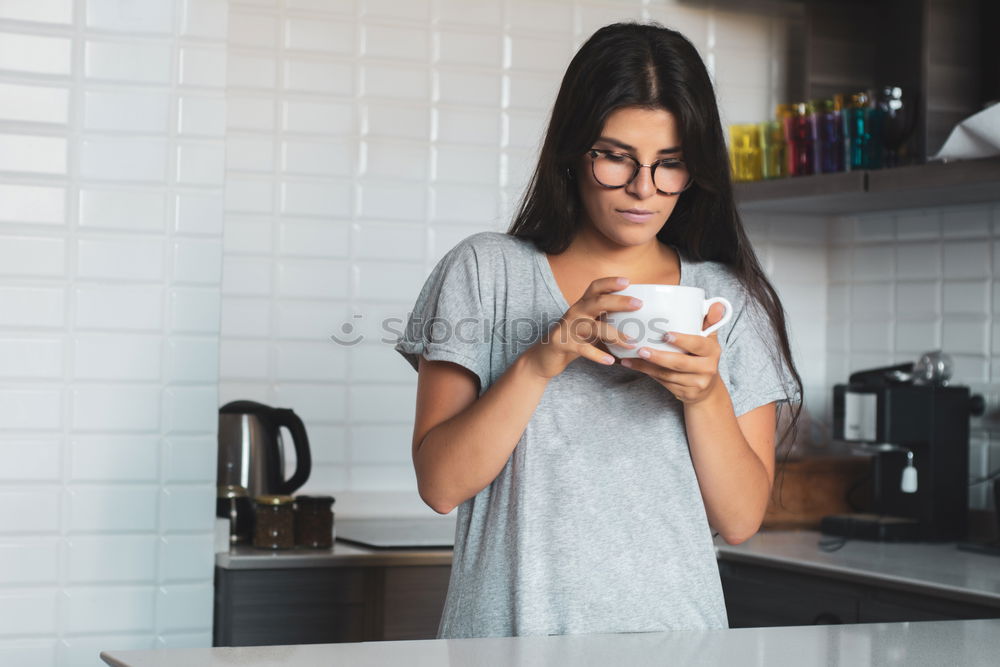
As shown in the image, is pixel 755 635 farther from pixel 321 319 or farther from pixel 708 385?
pixel 321 319

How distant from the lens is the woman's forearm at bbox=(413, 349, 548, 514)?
3.80ft

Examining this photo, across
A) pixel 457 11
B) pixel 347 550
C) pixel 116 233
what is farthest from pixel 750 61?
pixel 116 233

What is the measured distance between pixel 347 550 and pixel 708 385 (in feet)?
3.09

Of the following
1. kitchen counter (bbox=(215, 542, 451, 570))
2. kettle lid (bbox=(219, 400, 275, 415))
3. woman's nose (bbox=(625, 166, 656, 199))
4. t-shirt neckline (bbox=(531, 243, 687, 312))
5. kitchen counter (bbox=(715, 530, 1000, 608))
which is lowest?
kitchen counter (bbox=(715, 530, 1000, 608))

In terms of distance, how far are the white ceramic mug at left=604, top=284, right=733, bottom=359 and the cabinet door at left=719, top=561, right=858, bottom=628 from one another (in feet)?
3.46

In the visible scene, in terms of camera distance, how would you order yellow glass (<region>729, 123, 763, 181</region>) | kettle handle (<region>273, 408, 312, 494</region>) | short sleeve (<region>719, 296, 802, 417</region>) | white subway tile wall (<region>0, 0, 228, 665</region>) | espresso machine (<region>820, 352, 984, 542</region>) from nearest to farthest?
short sleeve (<region>719, 296, 802, 417</region>) < white subway tile wall (<region>0, 0, 228, 665</region>) < kettle handle (<region>273, 408, 312, 494</region>) < espresso machine (<region>820, 352, 984, 542</region>) < yellow glass (<region>729, 123, 763, 181</region>)

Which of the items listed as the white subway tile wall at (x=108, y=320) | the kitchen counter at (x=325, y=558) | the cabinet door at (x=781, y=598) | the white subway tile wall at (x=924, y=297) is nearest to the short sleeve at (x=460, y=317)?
the white subway tile wall at (x=108, y=320)

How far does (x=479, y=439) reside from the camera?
1179mm

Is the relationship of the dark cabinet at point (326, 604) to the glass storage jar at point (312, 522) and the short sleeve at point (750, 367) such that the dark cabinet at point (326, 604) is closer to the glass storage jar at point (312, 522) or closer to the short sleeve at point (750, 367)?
the glass storage jar at point (312, 522)

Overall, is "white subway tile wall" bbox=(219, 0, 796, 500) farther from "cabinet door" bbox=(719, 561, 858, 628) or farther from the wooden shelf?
"cabinet door" bbox=(719, 561, 858, 628)

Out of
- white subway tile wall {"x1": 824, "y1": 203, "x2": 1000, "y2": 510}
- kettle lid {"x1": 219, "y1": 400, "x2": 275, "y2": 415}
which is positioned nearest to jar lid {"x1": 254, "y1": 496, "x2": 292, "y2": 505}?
kettle lid {"x1": 219, "y1": 400, "x2": 275, "y2": 415}

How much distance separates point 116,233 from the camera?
157cm

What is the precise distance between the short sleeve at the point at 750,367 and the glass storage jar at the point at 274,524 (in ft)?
2.85

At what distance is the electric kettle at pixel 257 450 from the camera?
6.93ft
